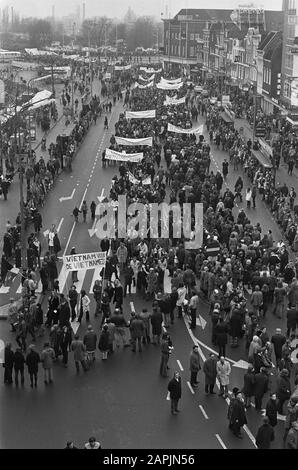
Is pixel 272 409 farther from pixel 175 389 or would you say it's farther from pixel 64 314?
pixel 64 314

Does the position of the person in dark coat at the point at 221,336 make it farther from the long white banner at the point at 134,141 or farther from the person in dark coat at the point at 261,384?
the long white banner at the point at 134,141

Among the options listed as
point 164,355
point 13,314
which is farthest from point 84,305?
point 164,355

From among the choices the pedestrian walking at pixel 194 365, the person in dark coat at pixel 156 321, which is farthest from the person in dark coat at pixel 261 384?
the person in dark coat at pixel 156 321

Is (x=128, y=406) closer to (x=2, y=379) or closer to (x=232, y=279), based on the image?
(x=2, y=379)

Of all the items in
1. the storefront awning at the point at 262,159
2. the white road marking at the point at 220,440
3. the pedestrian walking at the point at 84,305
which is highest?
the storefront awning at the point at 262,159

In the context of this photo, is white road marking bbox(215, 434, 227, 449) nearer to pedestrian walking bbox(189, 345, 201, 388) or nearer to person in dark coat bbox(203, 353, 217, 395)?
person in dark coat bbox(203, 353, 217, 395)
